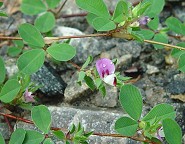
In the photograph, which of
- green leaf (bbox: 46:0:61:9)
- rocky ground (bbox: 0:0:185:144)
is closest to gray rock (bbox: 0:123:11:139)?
rocky ground (bbox: 0:0:185:144)

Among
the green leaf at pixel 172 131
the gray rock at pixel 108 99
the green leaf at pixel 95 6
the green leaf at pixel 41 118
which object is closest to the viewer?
the green leaf at pixel 172 131

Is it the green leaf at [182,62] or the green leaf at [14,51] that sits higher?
the green leaf at [182,62]

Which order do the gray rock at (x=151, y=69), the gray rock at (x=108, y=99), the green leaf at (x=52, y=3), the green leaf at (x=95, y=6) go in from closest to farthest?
the green leaf at (x=95, y=6), the gray rock at (x=108, y=99), the gray rock at (x=151, y=69), the green leaf at (x=52, y=3)

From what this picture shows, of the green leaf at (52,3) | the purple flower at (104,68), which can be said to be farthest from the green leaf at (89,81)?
the green leaf at (52,3)

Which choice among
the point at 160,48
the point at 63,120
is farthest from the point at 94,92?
the point at 160,48

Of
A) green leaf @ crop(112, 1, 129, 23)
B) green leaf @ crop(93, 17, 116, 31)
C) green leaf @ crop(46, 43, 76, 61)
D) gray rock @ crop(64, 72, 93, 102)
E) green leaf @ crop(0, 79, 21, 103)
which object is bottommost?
gray rock @ crop(64, 72, 93, 102)

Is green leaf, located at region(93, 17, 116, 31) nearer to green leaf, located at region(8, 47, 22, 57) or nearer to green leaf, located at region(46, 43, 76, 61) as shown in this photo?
green leaf, located at region(46, 43, 76, 61)

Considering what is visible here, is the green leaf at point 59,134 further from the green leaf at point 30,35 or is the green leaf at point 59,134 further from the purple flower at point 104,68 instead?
the green leaf at point 30,35
